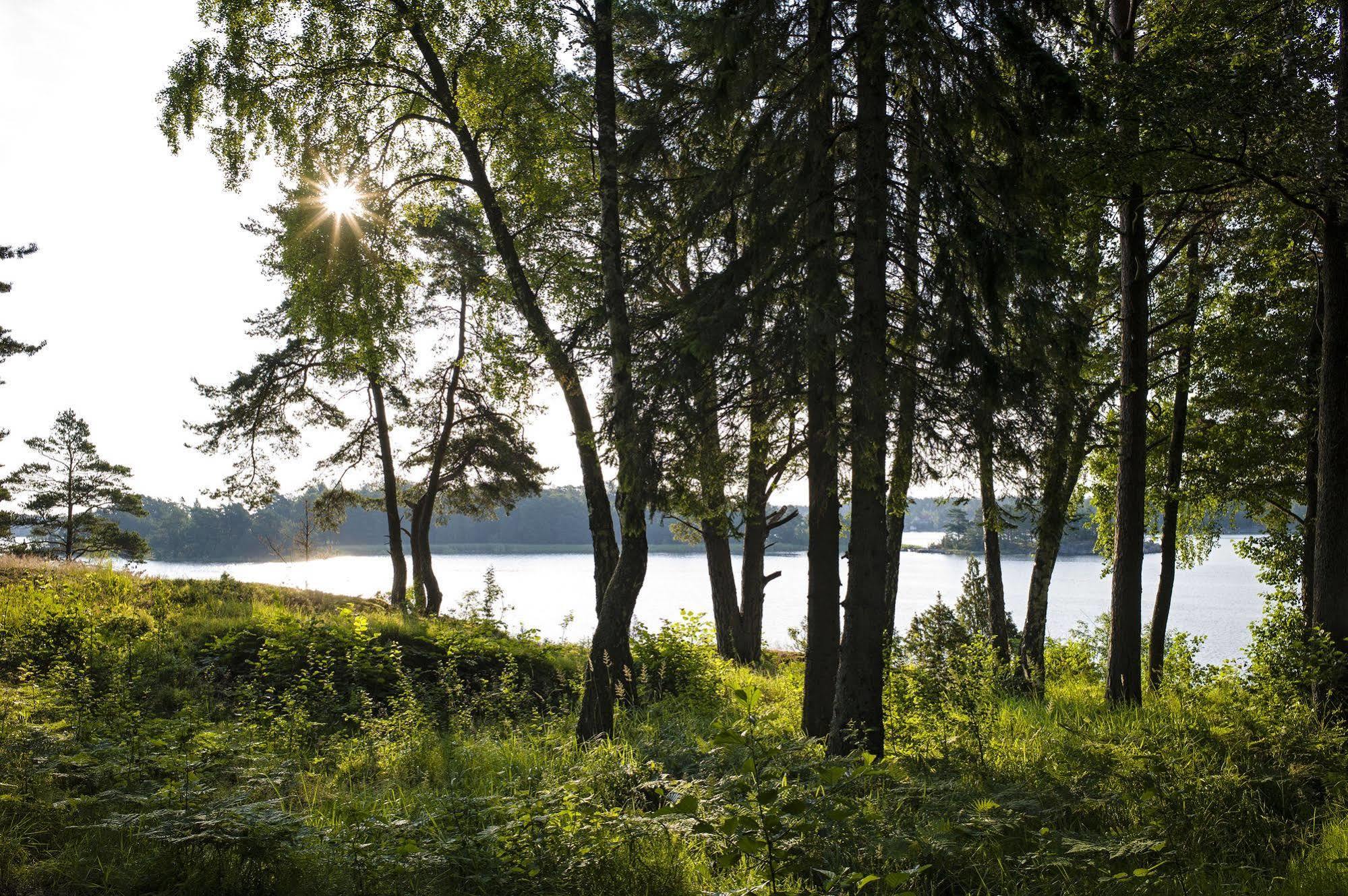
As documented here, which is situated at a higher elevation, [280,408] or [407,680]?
[280,408]

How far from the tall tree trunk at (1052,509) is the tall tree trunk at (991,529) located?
1.39 feet

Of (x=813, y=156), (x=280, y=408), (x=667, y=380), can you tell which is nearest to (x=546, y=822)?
(x=667, y=380)

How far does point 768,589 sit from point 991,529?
32.2m

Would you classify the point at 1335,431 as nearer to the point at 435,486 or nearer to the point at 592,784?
the point at 592,784

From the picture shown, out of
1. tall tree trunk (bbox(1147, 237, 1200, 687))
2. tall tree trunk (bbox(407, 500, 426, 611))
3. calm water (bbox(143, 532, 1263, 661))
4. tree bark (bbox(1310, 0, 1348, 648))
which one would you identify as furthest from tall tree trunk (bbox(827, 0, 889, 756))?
tall tree trunk (bbox(407, 500, 426, 611))

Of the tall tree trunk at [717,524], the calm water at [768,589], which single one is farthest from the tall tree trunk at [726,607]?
the calm water at [768,589]

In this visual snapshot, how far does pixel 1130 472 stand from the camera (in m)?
8.28

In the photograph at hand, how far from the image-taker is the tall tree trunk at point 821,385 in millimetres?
5590

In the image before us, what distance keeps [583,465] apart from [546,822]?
441 centimetres

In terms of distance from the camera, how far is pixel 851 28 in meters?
6.81

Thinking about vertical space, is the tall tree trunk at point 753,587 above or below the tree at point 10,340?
below

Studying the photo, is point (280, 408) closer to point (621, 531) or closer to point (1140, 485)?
point (621, 531)

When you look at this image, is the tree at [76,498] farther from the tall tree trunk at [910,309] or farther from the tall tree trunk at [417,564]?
the tall tree trunk at [910,309]

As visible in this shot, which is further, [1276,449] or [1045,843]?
[1276,449]
